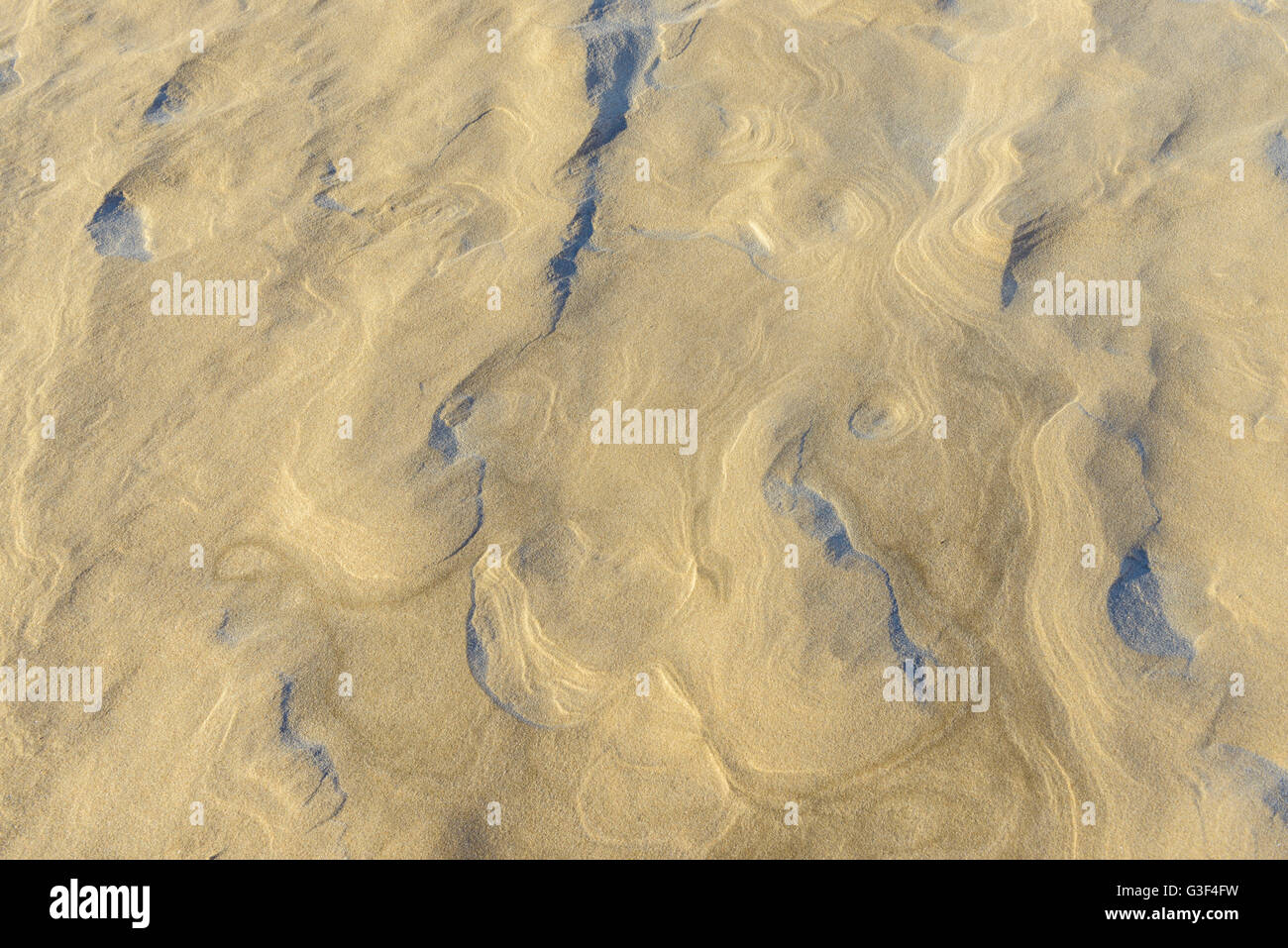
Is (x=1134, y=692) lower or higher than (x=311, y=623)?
lower

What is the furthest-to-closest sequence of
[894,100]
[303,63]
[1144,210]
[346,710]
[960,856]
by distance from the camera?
[303,63], [894,100], [1144,210], [346,710], [960,856]

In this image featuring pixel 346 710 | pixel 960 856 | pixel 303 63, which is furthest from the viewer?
pixel 303 63

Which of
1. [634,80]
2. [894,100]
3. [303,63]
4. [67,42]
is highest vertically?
[67,42]

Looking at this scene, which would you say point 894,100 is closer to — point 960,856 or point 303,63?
point 303,63

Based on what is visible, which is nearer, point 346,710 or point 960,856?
point 960,856

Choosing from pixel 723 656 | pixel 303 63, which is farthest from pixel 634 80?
pixel 723 656

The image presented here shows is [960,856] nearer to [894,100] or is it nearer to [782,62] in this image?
[894,100]
